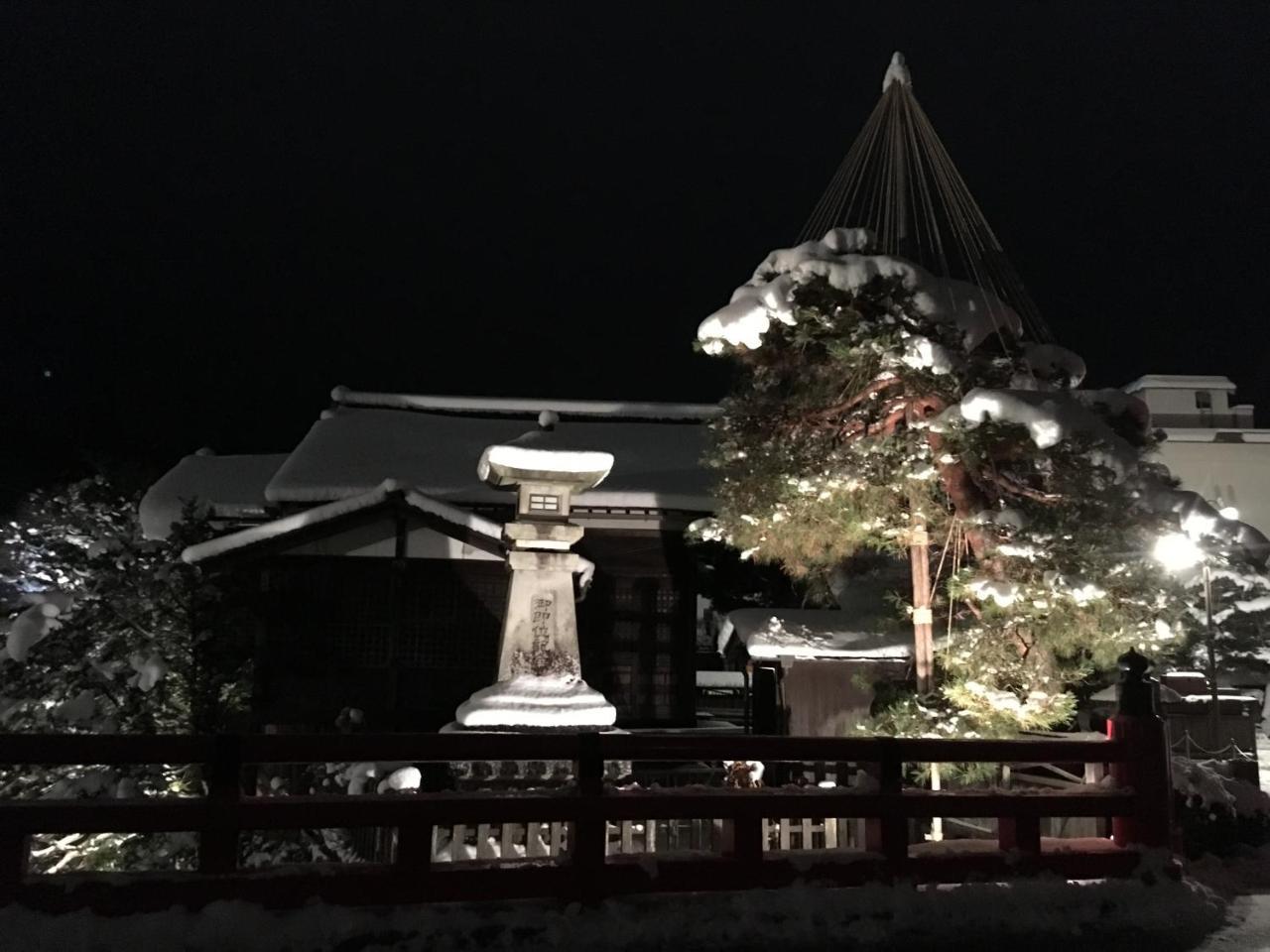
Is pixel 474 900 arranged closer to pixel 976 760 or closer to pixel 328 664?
pixel 976 760

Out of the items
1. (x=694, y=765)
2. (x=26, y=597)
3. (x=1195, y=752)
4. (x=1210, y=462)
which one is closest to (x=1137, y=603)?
(x=694, y=765)

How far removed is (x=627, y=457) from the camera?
1902 cm

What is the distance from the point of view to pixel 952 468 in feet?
30.2

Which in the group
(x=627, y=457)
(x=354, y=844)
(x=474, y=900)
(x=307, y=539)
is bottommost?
(x=354, y=844)

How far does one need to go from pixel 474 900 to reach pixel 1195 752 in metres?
12.6

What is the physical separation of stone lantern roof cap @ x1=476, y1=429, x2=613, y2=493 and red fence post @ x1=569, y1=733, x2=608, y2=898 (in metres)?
6.36

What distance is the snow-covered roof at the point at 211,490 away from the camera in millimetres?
16250

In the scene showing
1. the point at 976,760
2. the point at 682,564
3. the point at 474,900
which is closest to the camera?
the point at 474,900

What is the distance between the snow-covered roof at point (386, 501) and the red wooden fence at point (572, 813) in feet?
28.5

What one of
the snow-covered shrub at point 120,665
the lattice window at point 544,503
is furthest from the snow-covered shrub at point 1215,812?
the snow-covered shrub at point 120,665

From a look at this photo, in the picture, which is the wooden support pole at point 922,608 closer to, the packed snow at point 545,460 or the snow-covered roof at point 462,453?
the packed snow at point 545,460

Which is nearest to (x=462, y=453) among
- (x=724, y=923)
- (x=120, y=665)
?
(x=120, y=665)

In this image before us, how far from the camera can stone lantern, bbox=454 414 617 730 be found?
37.4ft

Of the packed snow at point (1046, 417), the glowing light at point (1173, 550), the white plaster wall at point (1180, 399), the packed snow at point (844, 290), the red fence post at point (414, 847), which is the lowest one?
the red fence post at point (414, 847)
